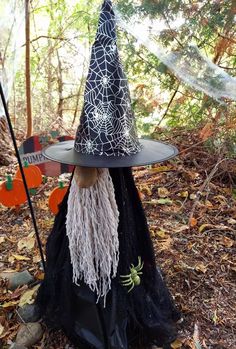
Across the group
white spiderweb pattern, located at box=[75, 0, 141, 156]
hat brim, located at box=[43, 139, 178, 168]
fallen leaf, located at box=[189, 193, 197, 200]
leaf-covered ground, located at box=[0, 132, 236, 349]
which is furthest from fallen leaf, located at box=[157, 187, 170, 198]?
white spiderweb pattern, located at box=[75, 0, 141, 156]

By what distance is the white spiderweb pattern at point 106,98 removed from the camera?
80cm

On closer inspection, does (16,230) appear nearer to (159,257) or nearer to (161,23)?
(159,257)

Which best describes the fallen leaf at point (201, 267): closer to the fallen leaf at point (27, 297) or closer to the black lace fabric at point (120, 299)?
the black lace fabric at point (120, 299)

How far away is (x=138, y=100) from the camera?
207cm

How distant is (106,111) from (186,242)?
1.02m

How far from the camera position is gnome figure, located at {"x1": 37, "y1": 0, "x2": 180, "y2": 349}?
0.81 meters

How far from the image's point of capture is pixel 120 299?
1.03 m

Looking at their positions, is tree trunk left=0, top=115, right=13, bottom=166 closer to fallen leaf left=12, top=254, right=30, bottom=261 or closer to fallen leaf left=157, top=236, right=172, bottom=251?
fallen leaf left=12, top=254, right=30, bottom=261

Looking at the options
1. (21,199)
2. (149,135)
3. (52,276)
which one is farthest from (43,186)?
(52,276)

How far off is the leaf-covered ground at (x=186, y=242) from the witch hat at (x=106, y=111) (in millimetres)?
739

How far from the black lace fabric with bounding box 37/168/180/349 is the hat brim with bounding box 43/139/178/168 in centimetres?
14

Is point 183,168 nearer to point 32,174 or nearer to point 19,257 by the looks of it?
point 32,174

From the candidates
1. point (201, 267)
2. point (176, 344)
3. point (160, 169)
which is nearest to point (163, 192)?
point (160, 169)

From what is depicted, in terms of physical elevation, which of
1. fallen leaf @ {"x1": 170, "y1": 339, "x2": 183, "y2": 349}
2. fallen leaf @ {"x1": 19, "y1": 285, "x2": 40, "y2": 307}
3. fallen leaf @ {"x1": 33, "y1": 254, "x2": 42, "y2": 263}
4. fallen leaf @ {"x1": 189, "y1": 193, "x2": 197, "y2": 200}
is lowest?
fallen leaf @ {"x1": 170, "y1": 339, "x2": 183, "y2": 349}
